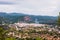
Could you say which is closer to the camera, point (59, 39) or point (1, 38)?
point (1, 38)

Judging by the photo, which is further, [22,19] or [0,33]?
[22,19]

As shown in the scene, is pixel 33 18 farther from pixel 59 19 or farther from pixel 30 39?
pixel 30 39

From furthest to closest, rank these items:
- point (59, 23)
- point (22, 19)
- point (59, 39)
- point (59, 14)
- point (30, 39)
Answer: point (22, 19), point (59, 14), point (59, 23), point (59, 39), point (30, 39)

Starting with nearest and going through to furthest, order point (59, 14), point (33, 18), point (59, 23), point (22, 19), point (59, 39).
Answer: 1. point (59, 39)
2. point (59, 23)
3. point (59, 14)
4. point (22, 19)
5. point (33, 18)

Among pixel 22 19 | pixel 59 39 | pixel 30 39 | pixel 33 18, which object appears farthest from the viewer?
pixel 33 18

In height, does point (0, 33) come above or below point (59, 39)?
above

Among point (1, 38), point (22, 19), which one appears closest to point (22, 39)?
point (1, 38)

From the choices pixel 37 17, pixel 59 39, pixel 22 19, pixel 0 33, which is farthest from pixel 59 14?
pixel 0 33

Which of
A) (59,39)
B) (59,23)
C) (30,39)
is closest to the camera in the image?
(30,39)

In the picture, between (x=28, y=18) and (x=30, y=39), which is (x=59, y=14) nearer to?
(x=28, y=18)
